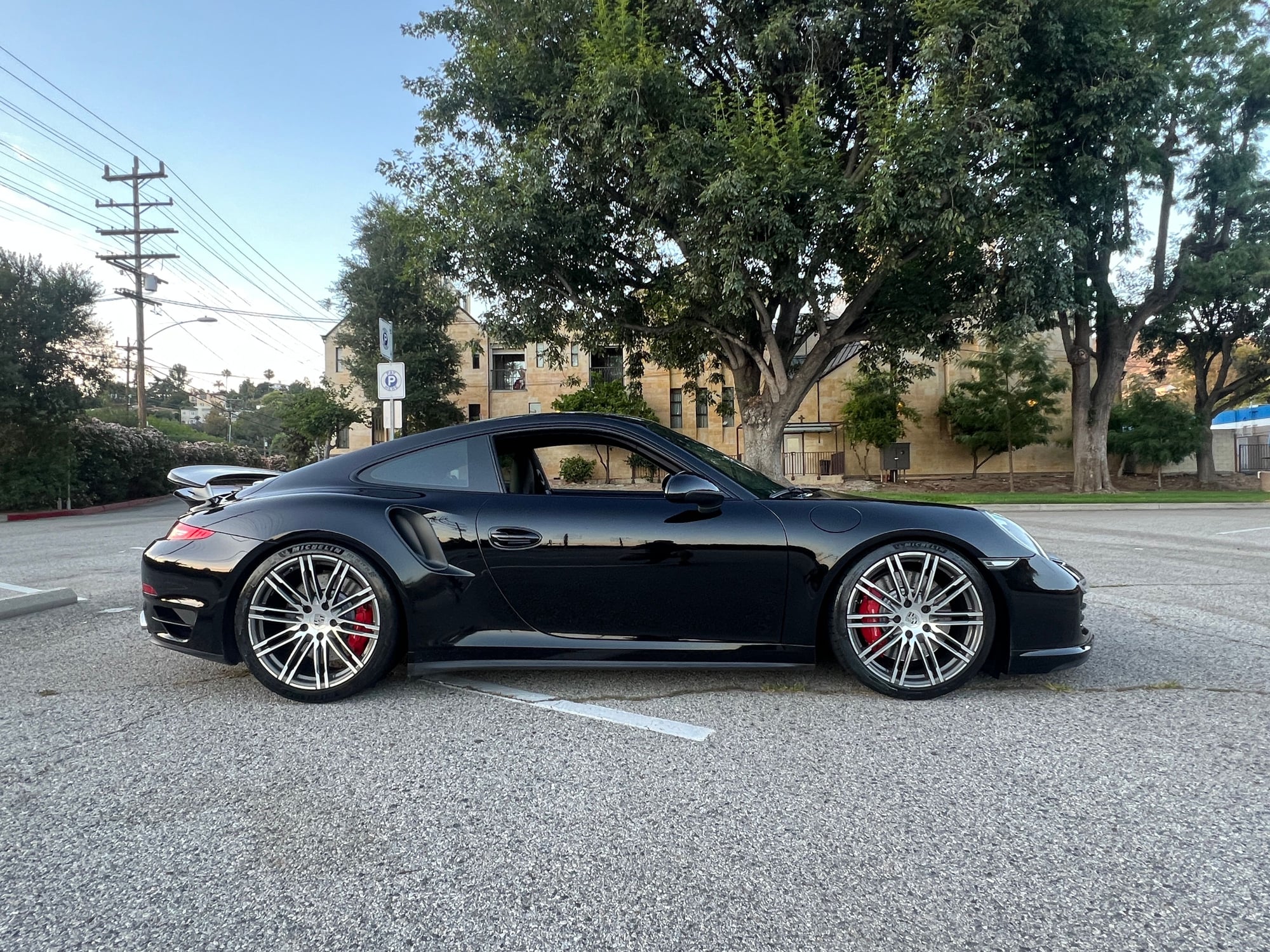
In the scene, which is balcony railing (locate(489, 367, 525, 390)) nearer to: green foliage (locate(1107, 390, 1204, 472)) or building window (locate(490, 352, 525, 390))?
building window (locate(490, 352, 525, 390))

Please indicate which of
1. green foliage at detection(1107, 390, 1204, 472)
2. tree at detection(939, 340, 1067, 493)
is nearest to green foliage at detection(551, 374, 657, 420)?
tree at detection(939, 340, 1067, 493)

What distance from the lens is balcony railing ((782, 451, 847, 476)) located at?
3409cm

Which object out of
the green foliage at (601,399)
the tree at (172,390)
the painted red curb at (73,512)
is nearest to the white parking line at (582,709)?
the painted red curb at (73,512)

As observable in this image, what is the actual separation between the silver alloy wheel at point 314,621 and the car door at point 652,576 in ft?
2.10

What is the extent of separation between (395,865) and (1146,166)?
878 inches

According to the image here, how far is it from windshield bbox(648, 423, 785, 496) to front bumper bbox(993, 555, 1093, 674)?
1.11 metres

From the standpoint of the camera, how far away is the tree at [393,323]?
101 feet

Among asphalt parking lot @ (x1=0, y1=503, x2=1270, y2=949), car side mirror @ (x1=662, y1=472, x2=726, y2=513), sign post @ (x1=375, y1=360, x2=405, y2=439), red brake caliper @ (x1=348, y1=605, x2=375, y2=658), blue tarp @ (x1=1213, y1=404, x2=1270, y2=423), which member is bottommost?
asphalt parking lot @ (x1=0, y1=503, x2=1270, y2=949)

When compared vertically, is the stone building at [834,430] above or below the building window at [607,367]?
below

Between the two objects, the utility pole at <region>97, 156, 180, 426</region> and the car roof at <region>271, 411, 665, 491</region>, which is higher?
the utility pole at <region>97, 156, 180, 426</region>

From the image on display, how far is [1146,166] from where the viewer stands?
17.8 m

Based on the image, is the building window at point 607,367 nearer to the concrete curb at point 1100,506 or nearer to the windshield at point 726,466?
the concrete curb at point 1100,506

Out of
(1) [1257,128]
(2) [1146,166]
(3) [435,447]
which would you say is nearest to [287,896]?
(3) [435,447]

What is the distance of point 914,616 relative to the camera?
3.25 meters
